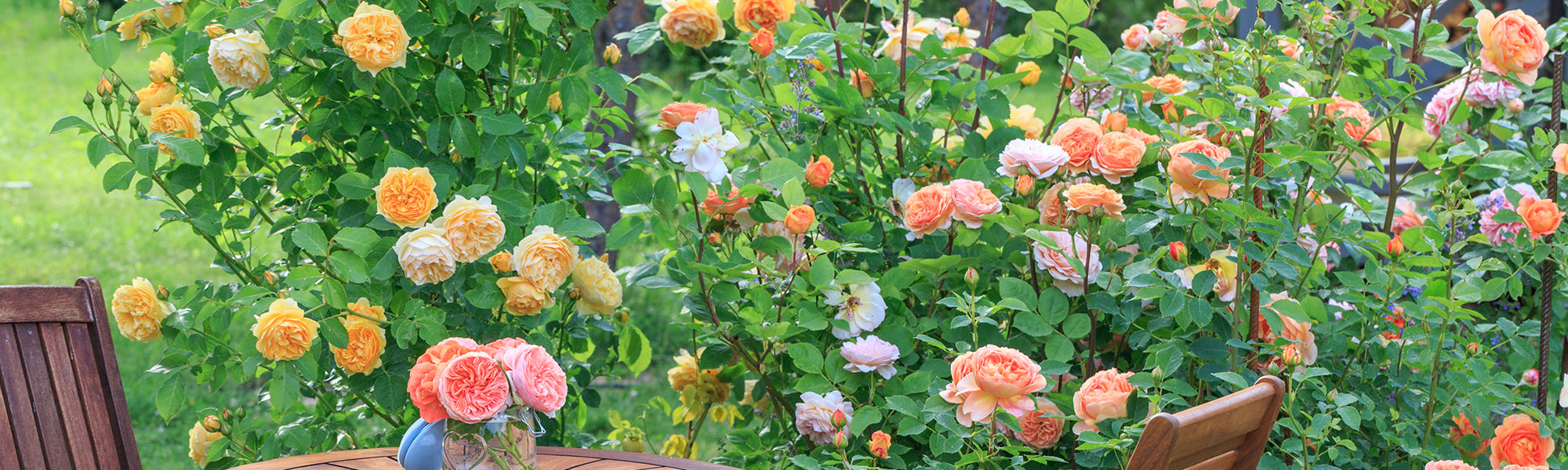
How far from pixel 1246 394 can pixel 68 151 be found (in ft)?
23.6

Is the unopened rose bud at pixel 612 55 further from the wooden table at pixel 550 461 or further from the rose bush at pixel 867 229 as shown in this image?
the wooden table at pixel 550 461

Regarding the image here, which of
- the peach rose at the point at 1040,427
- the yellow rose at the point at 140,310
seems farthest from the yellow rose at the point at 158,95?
the peach rose at the point at 1040,427

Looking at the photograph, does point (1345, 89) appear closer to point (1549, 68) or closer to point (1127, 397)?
point (1127, 397)

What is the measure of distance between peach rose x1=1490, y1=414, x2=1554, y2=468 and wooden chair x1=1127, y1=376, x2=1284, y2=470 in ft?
2.39

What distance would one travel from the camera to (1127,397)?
1.47 meters

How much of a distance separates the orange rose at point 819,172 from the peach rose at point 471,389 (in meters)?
0.76

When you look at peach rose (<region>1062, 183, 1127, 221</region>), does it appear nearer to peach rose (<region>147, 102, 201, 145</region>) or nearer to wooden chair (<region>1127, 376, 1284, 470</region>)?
wooden chair (<region>1127, 376, 1284, 470</region>)

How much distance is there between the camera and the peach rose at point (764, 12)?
5.92 feet

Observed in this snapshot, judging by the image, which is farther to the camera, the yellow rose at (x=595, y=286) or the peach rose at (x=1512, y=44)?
the yellow rose at (x=595, y=286)

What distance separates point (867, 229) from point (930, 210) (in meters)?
0.13

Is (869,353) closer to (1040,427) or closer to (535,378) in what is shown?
(1040,427)

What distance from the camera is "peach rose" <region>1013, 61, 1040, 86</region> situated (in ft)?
6.11

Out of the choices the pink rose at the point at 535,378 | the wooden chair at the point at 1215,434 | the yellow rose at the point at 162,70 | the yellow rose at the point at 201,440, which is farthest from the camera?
the yellow rose at the point at 201,440

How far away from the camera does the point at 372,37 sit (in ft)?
4.78
